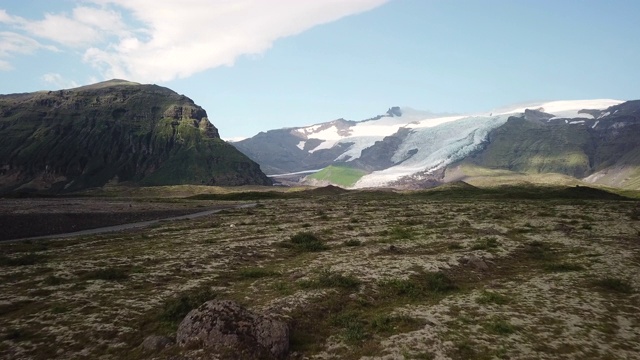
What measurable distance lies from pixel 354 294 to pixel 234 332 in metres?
10.6

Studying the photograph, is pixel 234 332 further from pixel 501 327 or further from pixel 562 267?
pixel 562 267

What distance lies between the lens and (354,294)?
85.3 ft

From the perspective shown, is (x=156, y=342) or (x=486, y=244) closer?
(x=156, y=342)

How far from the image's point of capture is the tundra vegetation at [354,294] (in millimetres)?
18203

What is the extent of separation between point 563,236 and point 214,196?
169367 mm

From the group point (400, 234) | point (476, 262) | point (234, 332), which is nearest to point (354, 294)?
point (234, 332)

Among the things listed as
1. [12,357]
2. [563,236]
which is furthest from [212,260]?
[563,236]

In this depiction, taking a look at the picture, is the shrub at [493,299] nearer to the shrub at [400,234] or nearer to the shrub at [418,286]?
the shrub at [418,286]

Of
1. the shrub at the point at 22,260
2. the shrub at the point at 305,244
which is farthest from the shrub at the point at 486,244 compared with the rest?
the shrub at the point at 22,260

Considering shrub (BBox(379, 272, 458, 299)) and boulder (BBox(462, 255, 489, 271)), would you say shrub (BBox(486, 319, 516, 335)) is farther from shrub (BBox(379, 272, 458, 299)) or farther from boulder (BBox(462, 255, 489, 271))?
boulder (BBox(462, 255, 489, 271))

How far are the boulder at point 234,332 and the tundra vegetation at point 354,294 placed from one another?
2.58 feet

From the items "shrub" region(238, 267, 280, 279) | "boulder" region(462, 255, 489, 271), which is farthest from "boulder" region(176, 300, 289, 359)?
"boulder" region(462, 255, 489, 271)

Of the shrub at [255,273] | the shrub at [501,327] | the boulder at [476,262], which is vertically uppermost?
the shrub at [255,273]

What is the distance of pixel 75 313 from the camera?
70.0 ft
